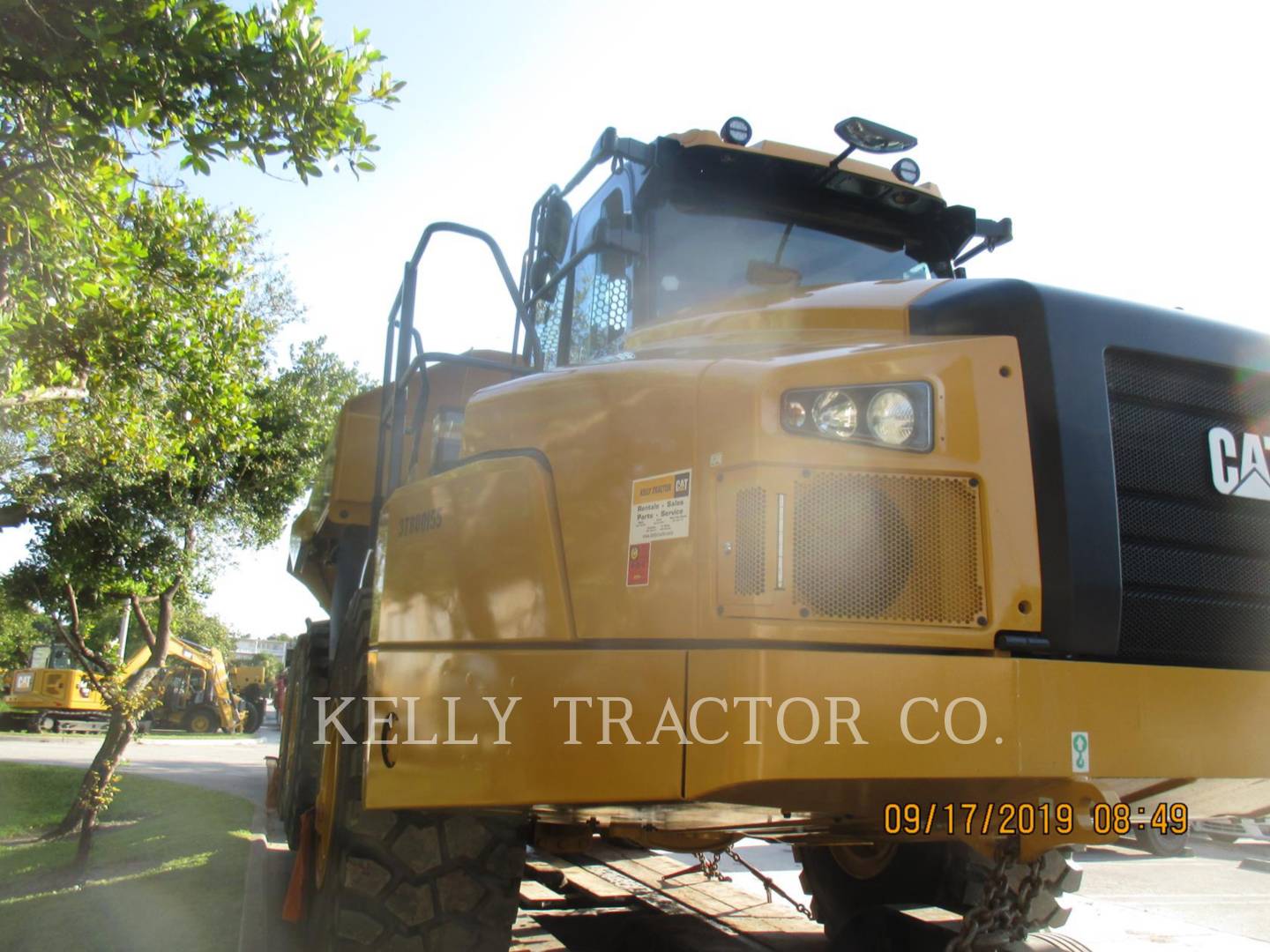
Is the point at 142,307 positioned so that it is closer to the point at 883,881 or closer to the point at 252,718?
the point at 883,881

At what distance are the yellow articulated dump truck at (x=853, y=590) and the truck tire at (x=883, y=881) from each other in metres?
1.52

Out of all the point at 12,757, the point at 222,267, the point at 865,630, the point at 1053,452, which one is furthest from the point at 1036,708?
the point at 12,757

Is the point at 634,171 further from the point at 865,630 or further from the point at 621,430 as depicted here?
the point at 865,630

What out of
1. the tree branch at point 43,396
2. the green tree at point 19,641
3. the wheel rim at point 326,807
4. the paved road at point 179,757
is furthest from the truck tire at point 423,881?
the green tree at point 19,641

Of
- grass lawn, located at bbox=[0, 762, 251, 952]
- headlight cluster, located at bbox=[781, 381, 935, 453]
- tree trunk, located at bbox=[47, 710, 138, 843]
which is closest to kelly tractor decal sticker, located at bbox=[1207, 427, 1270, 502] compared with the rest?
headlight cluster, located at bbox=[781, 381, 935, 453]

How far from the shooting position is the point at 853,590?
6.89 ft

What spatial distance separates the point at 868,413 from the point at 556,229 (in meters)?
1.80

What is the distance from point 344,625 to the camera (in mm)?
4289

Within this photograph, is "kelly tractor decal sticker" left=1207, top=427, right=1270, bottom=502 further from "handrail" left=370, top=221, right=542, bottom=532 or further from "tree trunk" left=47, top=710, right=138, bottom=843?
"tree trunk" left=47, top=710, right=138, bottom=843

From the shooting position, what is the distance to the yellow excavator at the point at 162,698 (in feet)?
97.5

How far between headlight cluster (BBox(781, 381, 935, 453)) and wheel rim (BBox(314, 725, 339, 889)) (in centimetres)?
229

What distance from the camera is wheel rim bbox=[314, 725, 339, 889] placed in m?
3.59

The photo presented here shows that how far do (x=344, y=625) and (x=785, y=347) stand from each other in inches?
101

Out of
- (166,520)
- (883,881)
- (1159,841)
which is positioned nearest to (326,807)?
(883,881)
